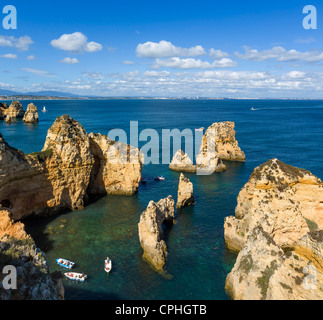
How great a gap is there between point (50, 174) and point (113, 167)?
510 inches

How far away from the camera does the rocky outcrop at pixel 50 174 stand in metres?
37.3

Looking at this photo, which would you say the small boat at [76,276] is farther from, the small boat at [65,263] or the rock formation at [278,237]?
the rock formation at [278,237]

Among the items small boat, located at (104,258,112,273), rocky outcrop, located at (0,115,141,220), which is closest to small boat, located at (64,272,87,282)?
small boat, located at (104,258,112,273)

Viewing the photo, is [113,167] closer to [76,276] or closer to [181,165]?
[181,165]

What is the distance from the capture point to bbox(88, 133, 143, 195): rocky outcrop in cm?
5138

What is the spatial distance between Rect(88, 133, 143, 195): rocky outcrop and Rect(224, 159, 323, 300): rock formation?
72.2 feet

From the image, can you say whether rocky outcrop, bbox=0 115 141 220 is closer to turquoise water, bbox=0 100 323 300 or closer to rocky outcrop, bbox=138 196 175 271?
turquoise water, bbox=0 100 323 300

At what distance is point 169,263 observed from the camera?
1260 inches

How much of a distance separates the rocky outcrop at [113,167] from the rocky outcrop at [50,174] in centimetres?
405

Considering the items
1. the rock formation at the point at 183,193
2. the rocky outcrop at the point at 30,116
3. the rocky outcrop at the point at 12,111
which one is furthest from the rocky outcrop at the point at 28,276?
the rocky outcrop at the point at 12,111

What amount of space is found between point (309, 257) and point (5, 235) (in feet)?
85.8

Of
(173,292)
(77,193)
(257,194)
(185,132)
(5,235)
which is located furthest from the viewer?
(185,132)
